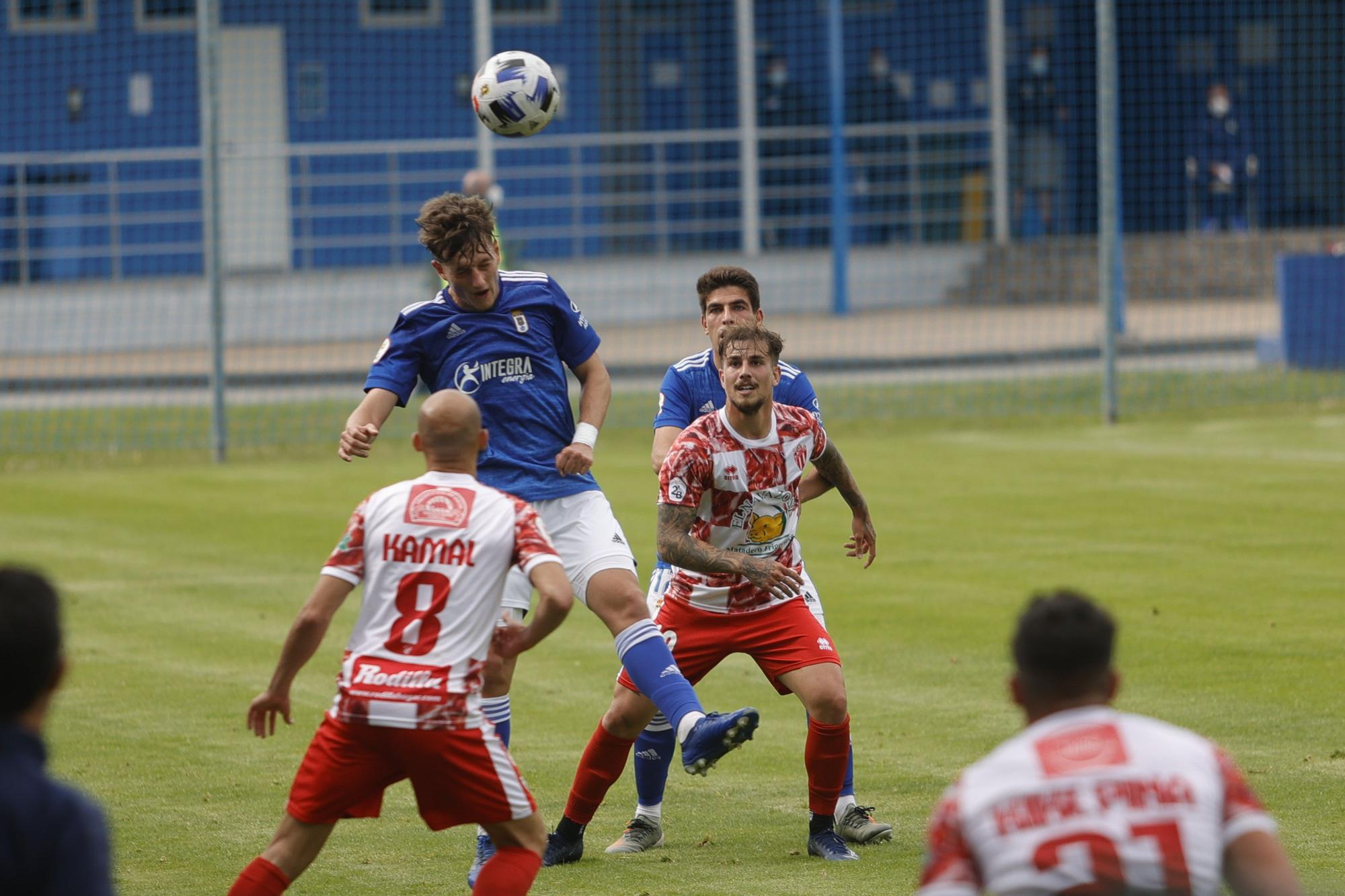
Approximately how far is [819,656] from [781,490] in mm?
578

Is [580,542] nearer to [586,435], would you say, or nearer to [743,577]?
[586,435]

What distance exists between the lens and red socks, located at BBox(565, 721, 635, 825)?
6348 mm

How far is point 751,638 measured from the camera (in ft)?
20.9

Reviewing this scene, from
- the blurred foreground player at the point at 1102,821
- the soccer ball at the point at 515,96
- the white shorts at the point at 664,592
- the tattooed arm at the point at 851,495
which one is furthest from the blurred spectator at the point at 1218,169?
the blurred foreground player at the point at 1102,821

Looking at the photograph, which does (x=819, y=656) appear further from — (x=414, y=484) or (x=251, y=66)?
(x=251, y=66)

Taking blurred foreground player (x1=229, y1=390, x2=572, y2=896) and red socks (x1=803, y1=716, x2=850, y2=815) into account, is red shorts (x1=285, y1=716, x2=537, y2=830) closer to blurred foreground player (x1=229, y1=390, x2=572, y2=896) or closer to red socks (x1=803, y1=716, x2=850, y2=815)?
blurred foreground player (x1=229, y1=390, x2=572, y2=896)

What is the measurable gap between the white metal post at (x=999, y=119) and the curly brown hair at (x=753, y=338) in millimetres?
22281

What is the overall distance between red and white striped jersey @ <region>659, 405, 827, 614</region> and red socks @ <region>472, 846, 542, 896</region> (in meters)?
1.62

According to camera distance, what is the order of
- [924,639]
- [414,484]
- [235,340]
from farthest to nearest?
[235,340]
[924,639]
[414,484]

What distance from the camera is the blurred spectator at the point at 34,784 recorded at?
2992 mm

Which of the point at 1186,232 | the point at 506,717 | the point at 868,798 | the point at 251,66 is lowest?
the point at 868,798

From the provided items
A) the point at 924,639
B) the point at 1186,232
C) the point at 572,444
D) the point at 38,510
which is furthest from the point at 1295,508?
the point at 1186,232

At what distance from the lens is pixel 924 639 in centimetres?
969

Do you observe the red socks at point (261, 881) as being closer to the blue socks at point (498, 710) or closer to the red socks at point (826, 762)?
the blue socks at point (498, 710)
